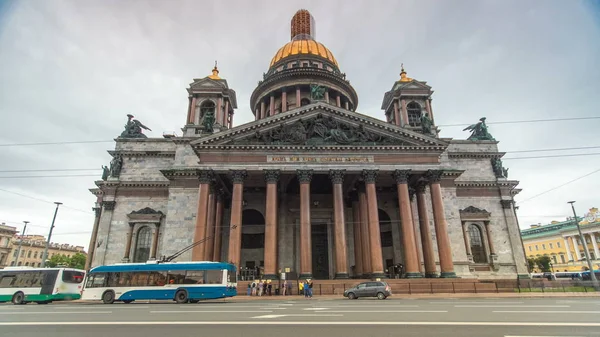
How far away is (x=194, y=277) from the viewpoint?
19.3 metres

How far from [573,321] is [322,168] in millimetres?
20177

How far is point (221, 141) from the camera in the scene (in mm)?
27781

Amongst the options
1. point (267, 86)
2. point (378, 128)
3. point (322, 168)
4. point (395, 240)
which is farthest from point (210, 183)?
point (267, 86)

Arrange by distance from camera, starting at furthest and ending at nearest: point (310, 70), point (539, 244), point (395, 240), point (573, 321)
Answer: point (539, 244)
point (310, 70)
point (395, 240)
point (573, 321)

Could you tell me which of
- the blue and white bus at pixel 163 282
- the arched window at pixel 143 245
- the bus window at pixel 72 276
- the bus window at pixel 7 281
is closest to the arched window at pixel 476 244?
the blue and white bus at pixel 163 282

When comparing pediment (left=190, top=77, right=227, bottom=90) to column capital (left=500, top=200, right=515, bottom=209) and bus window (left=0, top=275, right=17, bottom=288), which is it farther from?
column capital (left=500, top=200, right=515, bottom=209)

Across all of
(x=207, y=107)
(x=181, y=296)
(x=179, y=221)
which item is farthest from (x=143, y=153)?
(x=181, y=296)

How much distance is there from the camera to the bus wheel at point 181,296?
18.9m

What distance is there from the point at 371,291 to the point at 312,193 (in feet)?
53.4

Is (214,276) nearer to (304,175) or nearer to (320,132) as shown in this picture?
(304,175)

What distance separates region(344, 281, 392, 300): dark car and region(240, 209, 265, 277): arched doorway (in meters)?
14.6
